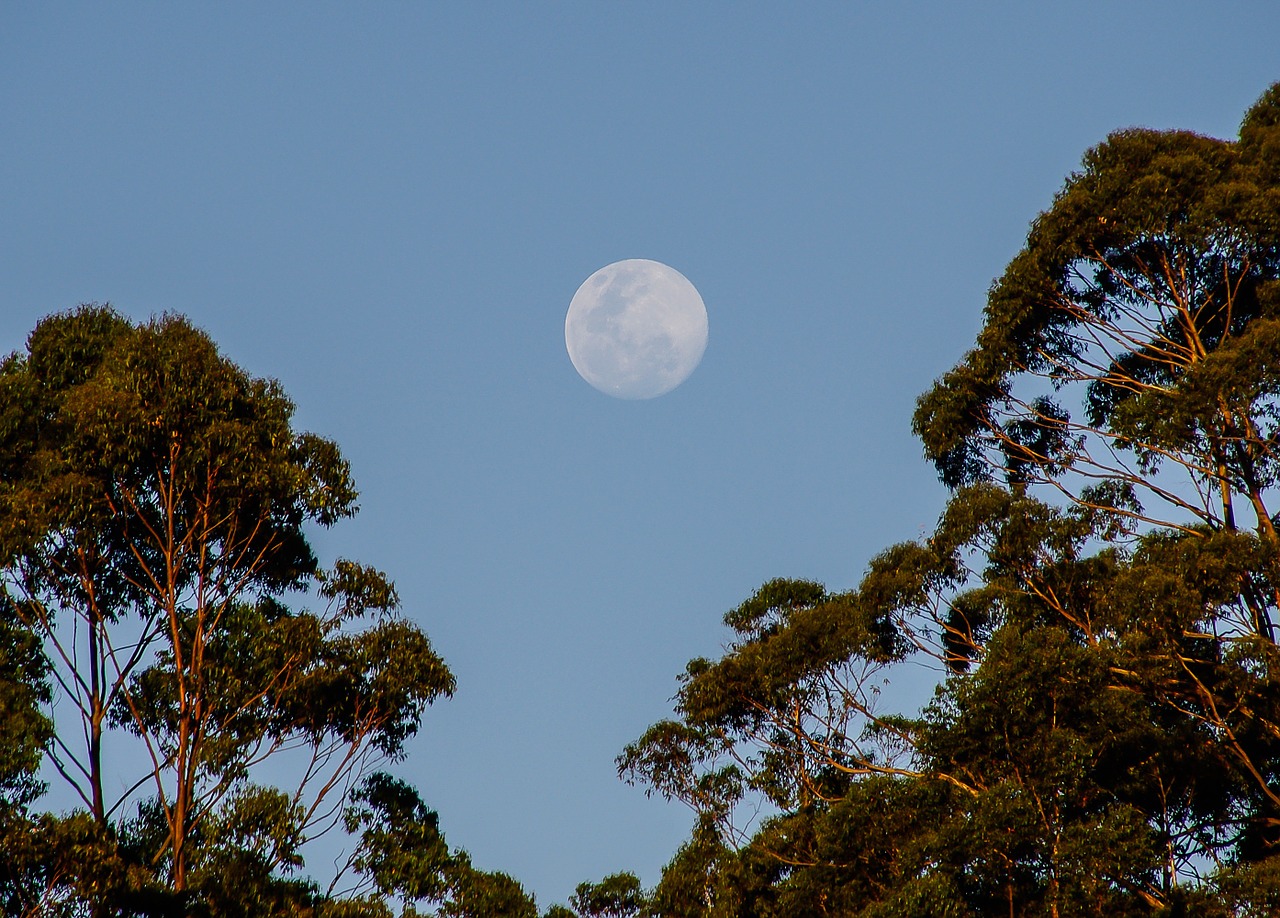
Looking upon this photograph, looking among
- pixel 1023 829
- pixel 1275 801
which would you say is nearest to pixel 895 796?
pixel 1023 829

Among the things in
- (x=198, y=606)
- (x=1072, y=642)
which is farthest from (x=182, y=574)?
(x=1072, y=642)

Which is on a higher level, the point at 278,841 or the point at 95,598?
the point at 95,598

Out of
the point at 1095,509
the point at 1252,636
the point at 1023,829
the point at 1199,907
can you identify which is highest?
the point at 1095,509

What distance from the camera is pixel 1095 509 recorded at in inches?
795

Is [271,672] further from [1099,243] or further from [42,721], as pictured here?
[1099,243]

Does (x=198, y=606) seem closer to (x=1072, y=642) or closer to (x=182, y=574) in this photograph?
(x=182, y=574)

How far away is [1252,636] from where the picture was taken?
16.3 m

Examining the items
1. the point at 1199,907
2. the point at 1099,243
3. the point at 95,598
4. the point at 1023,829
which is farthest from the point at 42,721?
the point at 1099,243

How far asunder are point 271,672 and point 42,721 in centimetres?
287

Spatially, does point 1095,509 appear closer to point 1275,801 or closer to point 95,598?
point 1275,801

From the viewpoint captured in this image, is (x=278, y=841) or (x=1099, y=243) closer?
(x=278, y=841)

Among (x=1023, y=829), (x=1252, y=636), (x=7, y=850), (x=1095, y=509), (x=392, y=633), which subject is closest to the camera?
(x=7, y=850)

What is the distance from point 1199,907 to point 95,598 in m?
14.8

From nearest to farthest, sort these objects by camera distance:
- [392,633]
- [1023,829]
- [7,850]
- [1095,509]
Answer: [7,850], [1023,829], [392,633], [1095,509]
